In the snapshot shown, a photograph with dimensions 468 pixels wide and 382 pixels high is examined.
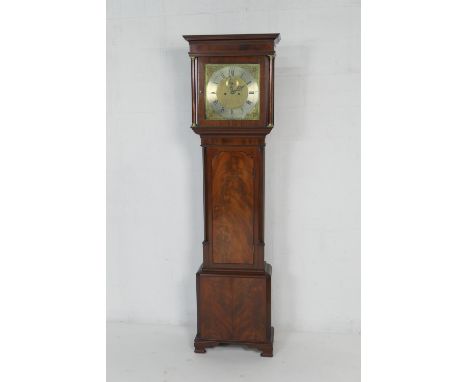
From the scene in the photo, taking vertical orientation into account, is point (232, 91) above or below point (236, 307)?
above

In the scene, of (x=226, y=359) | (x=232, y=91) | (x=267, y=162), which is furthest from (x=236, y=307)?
(x=232, y=91)

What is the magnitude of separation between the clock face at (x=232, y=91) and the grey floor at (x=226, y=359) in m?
1.34

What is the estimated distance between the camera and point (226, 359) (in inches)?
102

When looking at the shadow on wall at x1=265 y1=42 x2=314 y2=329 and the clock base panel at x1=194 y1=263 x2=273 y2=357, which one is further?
the shadow on wall at x1=265 y1=42 x2=314 y2=329

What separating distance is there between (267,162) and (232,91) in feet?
1.85

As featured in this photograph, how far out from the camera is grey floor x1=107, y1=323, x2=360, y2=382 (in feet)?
7.80

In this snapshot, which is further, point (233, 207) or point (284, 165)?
point (284, 165)

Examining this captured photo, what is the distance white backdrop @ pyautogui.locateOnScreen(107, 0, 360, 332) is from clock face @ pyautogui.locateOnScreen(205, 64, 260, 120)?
375 mm

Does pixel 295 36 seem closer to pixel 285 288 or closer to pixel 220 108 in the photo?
pixel 220 108

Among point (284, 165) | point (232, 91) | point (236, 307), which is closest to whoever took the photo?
point (232, 91)

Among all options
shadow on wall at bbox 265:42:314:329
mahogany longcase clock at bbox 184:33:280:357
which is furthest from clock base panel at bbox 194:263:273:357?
shadow on wall at bbox 265:42:314:329

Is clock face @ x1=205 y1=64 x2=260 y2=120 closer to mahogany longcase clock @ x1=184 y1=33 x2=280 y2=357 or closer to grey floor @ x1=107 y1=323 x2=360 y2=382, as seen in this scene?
mahogany longcase clock @ x1=184 y1=33 x2=280 y2=357

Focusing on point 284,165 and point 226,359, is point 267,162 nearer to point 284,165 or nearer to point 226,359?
point 284,165

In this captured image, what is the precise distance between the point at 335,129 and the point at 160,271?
4.73 feet
